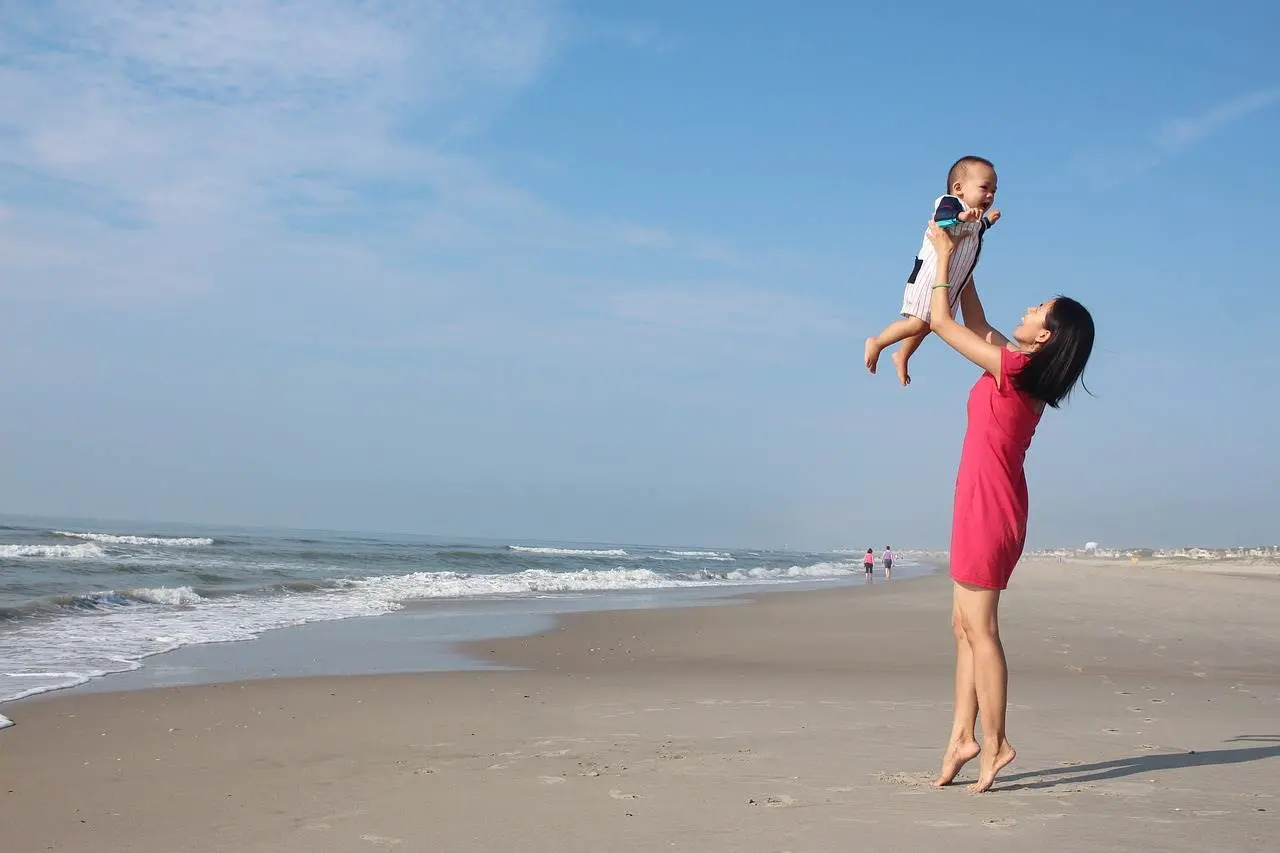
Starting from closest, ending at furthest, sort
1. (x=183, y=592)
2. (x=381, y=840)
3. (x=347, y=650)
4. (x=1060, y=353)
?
(x=381, y=840), (x=1060, y=353), (x=347, y=650), (x=183, y=592)

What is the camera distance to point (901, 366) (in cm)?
395

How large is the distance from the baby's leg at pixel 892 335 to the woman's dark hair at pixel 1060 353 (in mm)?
402

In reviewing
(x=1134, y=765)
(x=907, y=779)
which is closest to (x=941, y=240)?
(x=907, y=779)

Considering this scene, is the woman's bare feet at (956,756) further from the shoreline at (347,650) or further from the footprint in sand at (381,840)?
the shoreline at (347,650)

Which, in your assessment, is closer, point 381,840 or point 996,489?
point 381,840

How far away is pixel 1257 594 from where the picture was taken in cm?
2119

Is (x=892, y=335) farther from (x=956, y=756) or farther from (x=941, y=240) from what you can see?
(x=956, y=756)

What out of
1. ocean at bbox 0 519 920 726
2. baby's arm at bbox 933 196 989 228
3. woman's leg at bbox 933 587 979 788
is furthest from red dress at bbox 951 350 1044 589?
ocean at bbox 0 519 920 726

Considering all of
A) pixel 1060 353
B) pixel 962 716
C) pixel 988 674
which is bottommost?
pixel 962 716

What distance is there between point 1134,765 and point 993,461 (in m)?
1.61

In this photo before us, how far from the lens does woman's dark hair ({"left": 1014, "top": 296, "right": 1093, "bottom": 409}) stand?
3475mm

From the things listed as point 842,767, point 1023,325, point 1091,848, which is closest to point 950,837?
point 1091,848

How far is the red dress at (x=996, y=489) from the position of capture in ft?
11.8

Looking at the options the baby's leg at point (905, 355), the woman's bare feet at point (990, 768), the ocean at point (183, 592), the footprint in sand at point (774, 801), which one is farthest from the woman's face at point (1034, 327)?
the ocean at point (183, 592)
